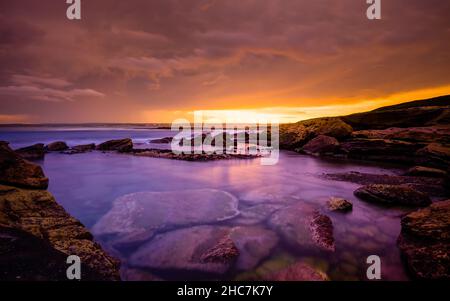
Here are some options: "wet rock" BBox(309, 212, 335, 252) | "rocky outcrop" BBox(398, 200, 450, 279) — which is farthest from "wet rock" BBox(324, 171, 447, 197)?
"wet rock" BBox(309, 212, 335, 252)

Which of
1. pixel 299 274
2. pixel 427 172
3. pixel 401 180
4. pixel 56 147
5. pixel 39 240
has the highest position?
pixel 56 147

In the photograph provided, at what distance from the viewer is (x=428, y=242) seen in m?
4.00

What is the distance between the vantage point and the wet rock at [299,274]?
3671 mm

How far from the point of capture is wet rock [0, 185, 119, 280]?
3.48 m

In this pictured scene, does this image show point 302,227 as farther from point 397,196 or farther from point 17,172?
point 17,172

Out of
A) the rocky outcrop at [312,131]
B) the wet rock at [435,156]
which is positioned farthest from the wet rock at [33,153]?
the wet rock at [435,156]

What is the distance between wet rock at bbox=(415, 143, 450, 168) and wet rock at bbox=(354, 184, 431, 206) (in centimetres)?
631

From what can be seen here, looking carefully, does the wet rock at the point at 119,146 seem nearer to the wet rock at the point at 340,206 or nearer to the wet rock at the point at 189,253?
the wet rock at the point at 189,253

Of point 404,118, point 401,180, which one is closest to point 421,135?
point 404,118

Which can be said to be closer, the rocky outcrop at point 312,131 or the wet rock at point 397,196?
the wet rock at point 397,196

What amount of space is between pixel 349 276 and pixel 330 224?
1.81 meters

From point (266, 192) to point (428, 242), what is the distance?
512 cm

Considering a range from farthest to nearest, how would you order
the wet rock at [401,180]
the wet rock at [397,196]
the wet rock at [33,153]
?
1. the wet rock at [33,153]
2. the wet rock at [401,180]
3. the wet rock at [397,196]

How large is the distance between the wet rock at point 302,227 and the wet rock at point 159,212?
1331 millimetres
